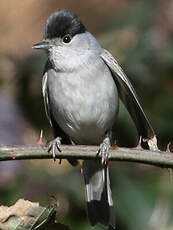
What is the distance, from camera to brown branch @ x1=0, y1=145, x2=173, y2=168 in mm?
2188

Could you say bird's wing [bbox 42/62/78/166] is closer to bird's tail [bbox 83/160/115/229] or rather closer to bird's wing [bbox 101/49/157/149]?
bird's tail [bbox 83/160/115/229]

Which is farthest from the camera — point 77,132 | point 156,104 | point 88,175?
point 156,104

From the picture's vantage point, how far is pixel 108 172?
13.2 ft

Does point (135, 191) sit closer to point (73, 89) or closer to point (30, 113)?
point (73, 89)

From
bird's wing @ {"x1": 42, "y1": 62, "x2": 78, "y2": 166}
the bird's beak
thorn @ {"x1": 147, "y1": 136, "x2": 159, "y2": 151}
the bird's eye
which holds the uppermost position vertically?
the bird's eye

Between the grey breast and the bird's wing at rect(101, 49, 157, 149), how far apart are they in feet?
0.17

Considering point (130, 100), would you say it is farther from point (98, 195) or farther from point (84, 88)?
point (98, 195)

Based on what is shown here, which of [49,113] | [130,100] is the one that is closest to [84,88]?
[130,100]

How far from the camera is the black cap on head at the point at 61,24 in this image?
11.7 feet

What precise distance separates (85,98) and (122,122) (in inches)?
28.3

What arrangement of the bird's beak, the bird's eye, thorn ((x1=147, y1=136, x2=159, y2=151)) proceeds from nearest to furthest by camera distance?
1. thorn ((x1=147, y1=136, x2=159, y2=151))
2. the bird's beak
3. the bird's eye

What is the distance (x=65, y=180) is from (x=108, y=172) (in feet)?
1.07

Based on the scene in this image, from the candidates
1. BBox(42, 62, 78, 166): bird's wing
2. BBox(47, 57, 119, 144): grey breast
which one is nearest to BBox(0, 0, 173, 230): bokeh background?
BBox(42, 62, 78, 166): bird's wing

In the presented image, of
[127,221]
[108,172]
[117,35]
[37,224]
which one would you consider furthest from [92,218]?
[117,35]
